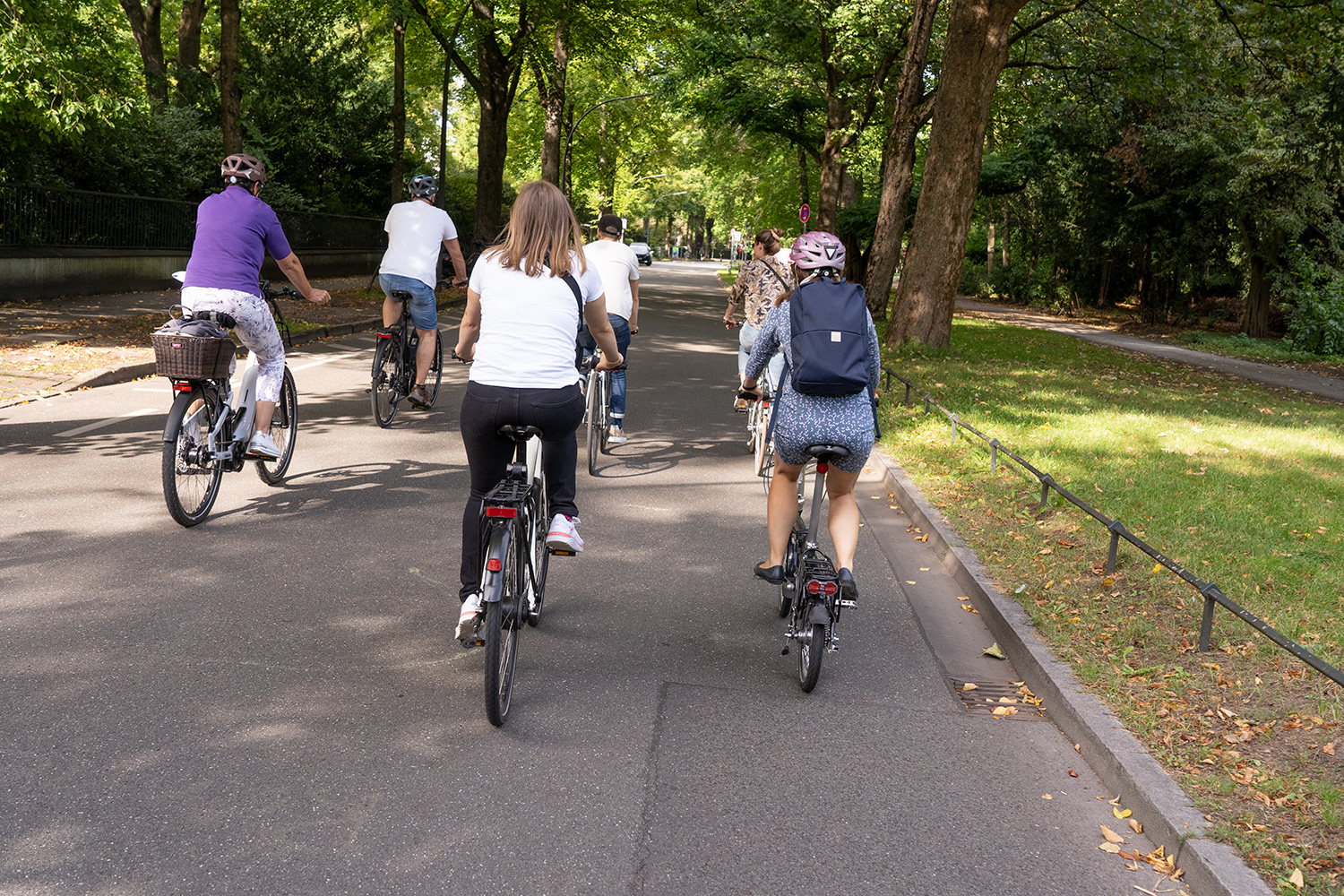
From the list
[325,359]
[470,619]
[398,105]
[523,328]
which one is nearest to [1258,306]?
[398,105]

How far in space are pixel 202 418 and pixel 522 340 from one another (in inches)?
124

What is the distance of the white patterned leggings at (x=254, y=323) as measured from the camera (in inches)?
265

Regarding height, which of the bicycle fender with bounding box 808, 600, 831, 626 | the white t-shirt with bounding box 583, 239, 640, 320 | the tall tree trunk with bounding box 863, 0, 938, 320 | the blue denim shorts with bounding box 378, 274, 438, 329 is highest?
the tall tree trunk with bounding box 863, 0, 938, 320

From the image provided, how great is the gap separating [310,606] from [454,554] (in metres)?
1.11

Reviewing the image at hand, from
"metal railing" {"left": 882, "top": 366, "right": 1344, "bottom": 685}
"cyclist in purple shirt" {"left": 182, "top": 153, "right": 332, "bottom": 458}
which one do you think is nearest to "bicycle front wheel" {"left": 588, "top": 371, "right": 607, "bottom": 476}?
"cyclist in purple shirt" {"left": 182, "top": 153, "right": 332, "bottom": 458}

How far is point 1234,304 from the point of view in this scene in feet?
115

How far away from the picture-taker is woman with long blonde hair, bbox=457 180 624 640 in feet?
14.5

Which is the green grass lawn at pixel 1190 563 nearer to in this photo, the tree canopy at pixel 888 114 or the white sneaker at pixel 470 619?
the white sneaker at pixel 470 619

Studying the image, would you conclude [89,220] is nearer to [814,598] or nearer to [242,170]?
[242,170]

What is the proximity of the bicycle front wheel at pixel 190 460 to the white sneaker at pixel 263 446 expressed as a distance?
0.73ft

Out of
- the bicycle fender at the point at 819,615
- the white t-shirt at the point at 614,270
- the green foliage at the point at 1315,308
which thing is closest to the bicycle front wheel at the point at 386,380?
the white t-shirt at the point at 614,270

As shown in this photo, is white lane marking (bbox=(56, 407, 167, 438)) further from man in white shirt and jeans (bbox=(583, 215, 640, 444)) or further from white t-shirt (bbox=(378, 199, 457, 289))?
man in white shirt and jeans (bbox=(583, 215, 640, 444))

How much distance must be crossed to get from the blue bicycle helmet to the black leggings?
5543mm

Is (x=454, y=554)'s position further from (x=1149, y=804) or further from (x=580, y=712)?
(x=1149, y=804)
